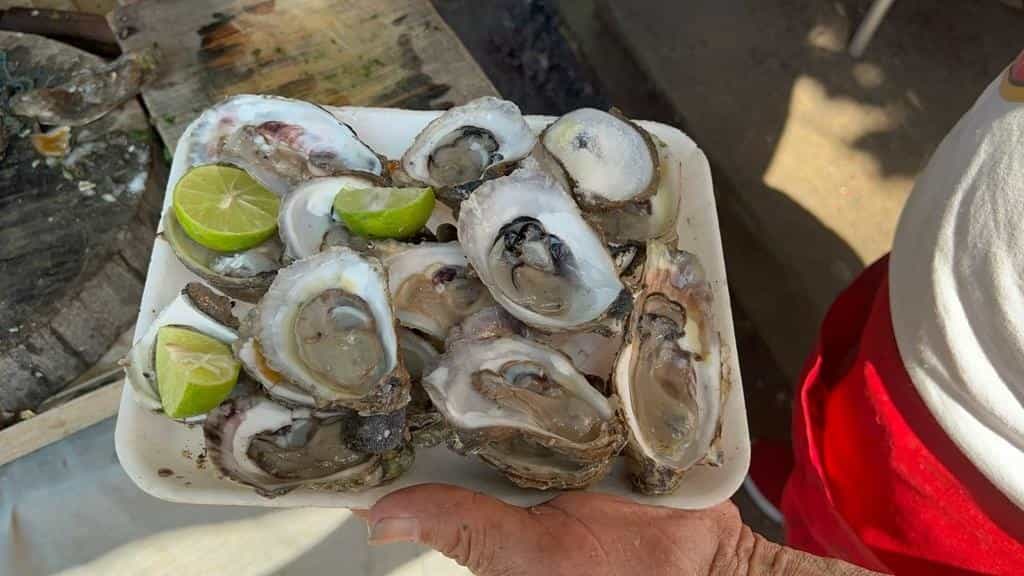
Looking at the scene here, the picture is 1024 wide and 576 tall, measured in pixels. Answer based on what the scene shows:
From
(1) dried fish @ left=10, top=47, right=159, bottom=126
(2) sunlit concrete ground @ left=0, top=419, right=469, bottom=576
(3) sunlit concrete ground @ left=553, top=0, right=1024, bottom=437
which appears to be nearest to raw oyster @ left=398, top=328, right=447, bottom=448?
Answer: (2) sunlit concrete ground @ left=0, top=419, right=469, bottom=576

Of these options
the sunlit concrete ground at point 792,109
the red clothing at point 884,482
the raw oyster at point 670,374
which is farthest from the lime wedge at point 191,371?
the sunlit concrete ground at point 792,109

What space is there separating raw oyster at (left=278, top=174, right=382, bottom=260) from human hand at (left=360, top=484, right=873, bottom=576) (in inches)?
12.5

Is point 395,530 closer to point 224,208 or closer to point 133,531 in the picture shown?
point 224,208

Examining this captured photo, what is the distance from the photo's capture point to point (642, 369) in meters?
0.95

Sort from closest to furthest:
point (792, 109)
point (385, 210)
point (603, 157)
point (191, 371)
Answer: point (191, 371)
point (385, 210)
point (603, 157)
point (792, 109)

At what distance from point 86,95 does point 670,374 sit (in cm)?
102

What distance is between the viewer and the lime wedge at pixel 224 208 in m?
0.96

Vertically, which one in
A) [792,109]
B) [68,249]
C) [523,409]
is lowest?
[792,109]

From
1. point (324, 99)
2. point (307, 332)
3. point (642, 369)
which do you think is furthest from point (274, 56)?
point (642, 369)

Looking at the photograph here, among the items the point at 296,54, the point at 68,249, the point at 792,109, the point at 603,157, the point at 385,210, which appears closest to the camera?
the point at 385,210

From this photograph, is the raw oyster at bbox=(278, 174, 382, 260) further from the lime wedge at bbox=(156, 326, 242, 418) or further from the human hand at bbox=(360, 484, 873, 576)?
the human hand at bbox=(360, 484, 873, 576)

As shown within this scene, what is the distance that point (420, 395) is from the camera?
36.1 inches

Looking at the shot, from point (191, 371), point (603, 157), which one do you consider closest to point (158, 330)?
point (191, 371)

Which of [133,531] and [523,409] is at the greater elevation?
[523,409]
